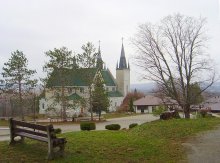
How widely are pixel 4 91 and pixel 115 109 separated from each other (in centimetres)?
3736

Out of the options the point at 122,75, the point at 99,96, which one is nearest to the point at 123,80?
the point at 122,75

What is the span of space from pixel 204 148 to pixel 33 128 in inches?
216

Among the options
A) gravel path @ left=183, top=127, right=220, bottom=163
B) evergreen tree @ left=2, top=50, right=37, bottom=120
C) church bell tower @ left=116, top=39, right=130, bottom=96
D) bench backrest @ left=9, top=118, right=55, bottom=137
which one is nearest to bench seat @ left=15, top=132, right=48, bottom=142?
bench backrest @ left=9, top=118, right=55, bottom=137

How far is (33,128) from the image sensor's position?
11.1 m

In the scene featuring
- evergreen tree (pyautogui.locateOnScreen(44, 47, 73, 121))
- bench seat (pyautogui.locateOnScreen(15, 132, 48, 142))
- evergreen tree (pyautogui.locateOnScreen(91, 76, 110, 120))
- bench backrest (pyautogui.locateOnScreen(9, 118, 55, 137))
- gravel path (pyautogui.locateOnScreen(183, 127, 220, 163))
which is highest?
evergreen tree (pyautogui.locateOnScreen(44, 47, 73, 121))

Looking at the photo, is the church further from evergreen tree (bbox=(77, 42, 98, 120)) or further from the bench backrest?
the bench backrest

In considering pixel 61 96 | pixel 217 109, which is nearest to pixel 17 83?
pixel 61 96

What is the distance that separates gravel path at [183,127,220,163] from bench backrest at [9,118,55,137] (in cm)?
396

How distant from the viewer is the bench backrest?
33.8ft

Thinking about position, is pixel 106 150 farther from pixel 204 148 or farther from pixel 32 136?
pixel 204 148

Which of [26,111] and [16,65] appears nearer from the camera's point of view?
[16,65]

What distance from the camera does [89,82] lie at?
167 ft

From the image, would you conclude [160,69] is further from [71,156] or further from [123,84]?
[123,84]

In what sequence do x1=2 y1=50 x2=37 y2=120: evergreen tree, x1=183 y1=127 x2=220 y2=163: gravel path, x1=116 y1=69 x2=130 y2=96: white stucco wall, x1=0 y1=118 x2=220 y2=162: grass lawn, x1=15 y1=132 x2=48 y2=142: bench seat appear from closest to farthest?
x1=0 y1=118 x2=220 y2=162: grass lawn < x1=183 y1=127 x2=220 y2=163: gravel path < x1=15 y1=132 x2=48 y2=142: bench seat < x1=2 y1=50 x2=37 y2=120: evergreen tree < x1=116 y1=69 x2=130 y2=96: white stucco wall
